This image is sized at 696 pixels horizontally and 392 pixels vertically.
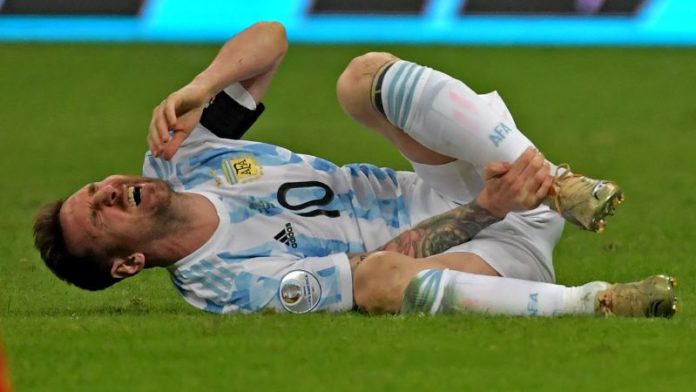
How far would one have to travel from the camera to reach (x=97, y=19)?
17.8 m

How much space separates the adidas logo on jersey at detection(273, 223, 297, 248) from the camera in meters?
6.00

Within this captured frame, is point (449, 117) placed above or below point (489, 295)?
above

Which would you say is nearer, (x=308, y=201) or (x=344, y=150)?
(x=308, y=201)

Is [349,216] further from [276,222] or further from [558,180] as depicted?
[558,180]

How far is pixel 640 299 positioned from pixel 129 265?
5.50ft

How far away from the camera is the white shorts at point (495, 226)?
6.02m

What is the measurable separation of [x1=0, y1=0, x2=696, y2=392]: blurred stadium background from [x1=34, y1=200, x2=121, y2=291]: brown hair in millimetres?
117

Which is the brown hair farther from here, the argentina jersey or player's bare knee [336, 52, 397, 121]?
player's bare knee [336, 52, 397, 121]

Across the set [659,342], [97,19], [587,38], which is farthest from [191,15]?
[659,342]

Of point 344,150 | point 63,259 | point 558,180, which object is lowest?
point 344,150

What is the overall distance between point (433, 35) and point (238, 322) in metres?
11.6

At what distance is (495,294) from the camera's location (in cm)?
562

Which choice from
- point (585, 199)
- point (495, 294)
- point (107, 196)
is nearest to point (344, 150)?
point (107, 196)

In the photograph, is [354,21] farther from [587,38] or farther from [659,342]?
[659,342]
